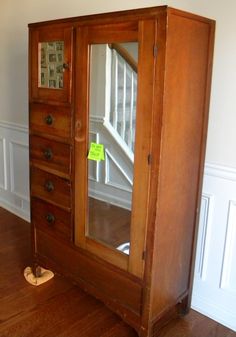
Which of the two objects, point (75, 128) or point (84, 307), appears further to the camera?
point (84, 307)

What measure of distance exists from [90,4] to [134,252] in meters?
1.59

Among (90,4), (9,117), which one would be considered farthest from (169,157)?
(9,117)

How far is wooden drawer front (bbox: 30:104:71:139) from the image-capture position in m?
1.71

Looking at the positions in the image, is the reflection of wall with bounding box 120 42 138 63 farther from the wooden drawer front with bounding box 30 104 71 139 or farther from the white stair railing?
the wooden drawer front with bounding box 30 104 71 139

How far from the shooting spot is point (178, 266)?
1733mm

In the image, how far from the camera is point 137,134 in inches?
56.8

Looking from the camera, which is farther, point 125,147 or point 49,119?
point 49,119

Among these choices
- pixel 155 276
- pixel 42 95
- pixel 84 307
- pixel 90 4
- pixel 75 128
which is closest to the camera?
pixel 155 276

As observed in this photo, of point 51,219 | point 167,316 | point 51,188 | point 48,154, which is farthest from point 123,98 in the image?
point 167,316

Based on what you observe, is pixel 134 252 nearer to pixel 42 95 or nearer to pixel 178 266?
pixel 178 266

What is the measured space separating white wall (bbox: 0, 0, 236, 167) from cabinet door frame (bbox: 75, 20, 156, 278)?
49 cm

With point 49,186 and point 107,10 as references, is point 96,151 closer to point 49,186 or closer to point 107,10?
point 49,186

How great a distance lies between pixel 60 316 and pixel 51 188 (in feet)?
2.29

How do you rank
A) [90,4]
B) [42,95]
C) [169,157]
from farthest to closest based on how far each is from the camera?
[90,4] → [42,95] → [169,157]
